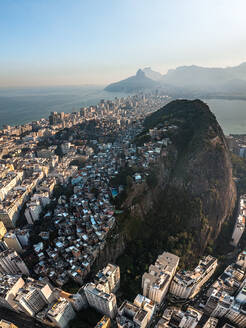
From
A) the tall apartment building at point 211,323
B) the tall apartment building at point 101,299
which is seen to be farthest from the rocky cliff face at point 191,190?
the tall apartment building at point 101,299

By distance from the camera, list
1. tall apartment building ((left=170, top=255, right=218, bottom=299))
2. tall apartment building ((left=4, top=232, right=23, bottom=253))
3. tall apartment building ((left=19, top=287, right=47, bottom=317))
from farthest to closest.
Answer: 1. tall apartment building ((left=4, top=232, right=23, bottom=253))
2. tall apartment building ((left=170, top=255, right=218, bottom=299))
3. tall apartment building ((left=19, top=287, right=47, bottom=317))

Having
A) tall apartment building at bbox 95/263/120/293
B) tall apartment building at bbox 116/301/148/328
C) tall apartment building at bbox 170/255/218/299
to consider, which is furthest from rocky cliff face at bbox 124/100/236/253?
tall apartment building at bbox 116/301/148/328

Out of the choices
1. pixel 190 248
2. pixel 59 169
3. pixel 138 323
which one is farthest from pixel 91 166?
pixel 138 323

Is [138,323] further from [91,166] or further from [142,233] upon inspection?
[91,166]

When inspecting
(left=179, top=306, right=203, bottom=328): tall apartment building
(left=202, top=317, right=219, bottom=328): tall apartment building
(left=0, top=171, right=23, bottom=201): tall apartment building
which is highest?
(left=0, top=171, right=23, bottom=201): tall apartment building

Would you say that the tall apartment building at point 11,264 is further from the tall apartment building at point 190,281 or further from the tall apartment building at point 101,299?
the tall apartment building at point 190,281

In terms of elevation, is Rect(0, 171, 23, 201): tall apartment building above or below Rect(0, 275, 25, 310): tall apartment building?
above

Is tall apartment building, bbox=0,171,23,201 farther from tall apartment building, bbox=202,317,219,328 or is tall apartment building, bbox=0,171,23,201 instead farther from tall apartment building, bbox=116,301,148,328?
tall apartment building, bbox=202,317,219,328

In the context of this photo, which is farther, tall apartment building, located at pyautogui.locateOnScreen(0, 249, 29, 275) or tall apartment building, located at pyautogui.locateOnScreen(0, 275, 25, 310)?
tall apartment building, located at pyautogui.locateOnScreen(0, 249, 29, 275)
